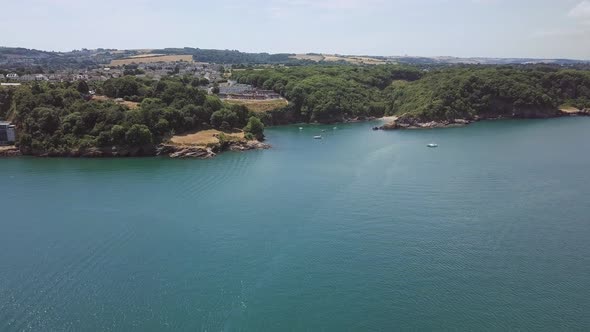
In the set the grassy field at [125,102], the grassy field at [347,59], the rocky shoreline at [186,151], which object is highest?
the grassy field at [347,59]

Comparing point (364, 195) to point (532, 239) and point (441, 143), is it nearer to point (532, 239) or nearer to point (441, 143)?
point (532, 239)

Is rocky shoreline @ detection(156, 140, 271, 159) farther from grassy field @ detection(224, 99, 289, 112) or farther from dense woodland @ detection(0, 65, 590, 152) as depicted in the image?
grassy field @ detection(224, 99, 289, 112)

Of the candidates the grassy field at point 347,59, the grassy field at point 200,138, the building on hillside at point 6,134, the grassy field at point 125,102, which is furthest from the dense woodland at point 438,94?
the grassy field at point 347,59

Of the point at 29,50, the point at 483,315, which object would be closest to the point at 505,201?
the point at 483,315

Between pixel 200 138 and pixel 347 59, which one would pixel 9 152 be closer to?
pixel 200 138

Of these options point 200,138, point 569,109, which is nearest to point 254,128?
point 200,138

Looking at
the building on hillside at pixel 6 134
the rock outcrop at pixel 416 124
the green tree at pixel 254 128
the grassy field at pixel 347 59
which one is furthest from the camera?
the grassy field at pixel 347 59

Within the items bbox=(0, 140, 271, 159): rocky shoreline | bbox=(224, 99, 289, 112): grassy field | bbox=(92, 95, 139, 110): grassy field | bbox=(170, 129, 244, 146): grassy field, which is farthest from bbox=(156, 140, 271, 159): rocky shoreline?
bbox=(224, 99, 289, 112): grassy field

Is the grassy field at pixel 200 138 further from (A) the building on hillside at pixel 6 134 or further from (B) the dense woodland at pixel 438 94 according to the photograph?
(B) the dense woodland at pixel 438 94
